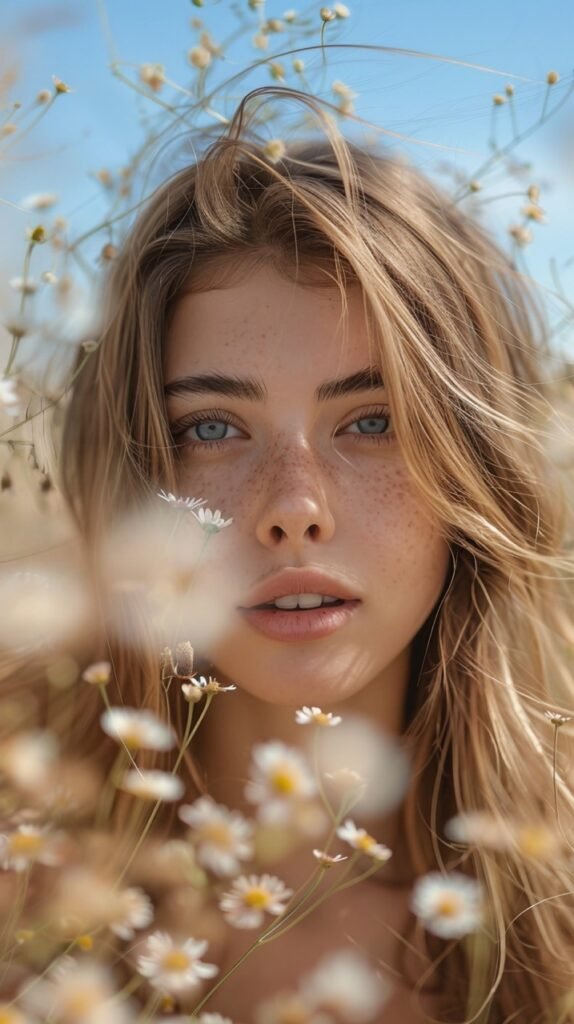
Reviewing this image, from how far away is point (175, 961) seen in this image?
930 millimetres

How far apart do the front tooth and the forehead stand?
24 centimetres

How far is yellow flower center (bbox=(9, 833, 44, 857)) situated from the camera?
965mm

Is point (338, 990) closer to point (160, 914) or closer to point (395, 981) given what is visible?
point (395, 981)

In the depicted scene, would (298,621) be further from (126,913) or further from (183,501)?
(126,913)

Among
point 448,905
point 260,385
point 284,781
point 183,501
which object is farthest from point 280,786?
point 260,385

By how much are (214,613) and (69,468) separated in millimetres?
400


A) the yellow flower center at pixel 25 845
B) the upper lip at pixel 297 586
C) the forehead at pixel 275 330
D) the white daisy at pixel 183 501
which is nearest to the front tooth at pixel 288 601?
the upper lip at pixel 297 586

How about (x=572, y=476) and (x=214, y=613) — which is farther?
(x=572, y=476)

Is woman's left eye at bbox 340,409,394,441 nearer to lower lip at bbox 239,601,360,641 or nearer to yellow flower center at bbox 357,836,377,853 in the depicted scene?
lower lip at bbox 239,601,360,641

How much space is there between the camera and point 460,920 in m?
1.02

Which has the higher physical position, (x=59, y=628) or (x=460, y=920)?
(x=59, y=628)

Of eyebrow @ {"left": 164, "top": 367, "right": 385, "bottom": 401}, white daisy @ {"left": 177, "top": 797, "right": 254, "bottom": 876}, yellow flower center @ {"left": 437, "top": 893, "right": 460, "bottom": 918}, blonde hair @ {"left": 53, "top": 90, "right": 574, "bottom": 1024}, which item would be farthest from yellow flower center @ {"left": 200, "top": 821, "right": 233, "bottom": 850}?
eyebrow @ {"left": 164, "top": 367, "right": 385, "bottom": 401}

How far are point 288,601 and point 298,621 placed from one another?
0.02 m

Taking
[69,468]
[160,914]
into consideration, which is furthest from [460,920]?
[69,468]
